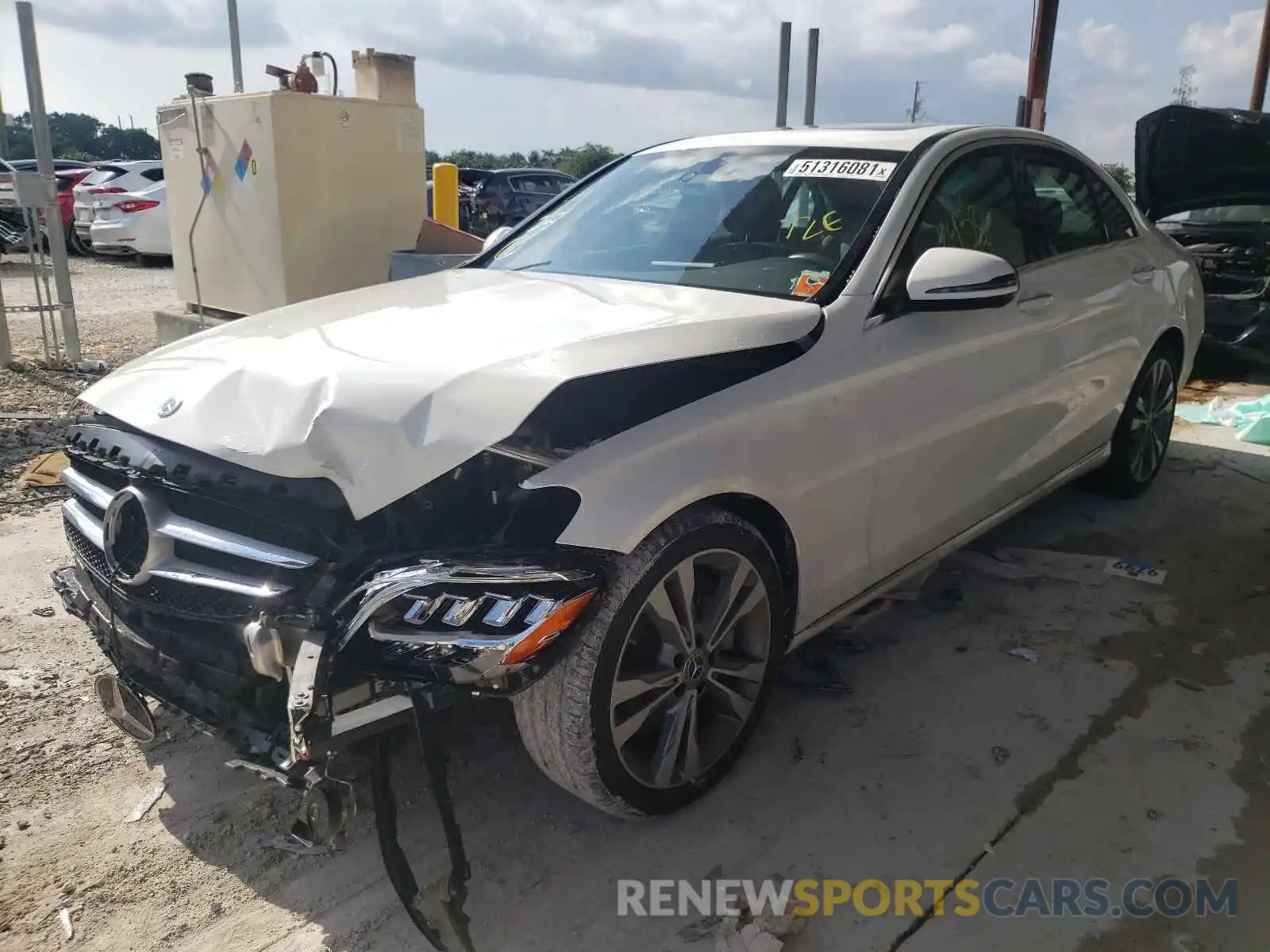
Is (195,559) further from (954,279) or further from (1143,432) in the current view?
(1143,432)

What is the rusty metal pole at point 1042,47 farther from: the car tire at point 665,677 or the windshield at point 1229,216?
the car tire at point 665,677

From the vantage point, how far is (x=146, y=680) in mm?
2348

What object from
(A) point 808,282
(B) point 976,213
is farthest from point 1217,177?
(A) point 808,282

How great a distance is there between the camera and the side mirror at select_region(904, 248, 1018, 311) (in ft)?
9.13

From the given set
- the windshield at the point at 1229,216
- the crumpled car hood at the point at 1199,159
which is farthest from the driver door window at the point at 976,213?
the windshield at the point at 1229,216

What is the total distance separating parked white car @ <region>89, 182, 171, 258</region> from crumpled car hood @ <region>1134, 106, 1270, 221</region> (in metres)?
13.6

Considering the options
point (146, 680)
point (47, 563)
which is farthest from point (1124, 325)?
point (47, 563)

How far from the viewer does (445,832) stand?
2145mm

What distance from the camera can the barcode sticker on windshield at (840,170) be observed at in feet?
10.2

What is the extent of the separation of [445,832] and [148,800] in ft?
3.30

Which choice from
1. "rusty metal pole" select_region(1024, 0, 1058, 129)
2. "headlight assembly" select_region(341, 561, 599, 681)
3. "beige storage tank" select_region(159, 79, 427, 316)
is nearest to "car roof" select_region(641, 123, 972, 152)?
"headlight assembly" select_region(341, 561, 599, 681)

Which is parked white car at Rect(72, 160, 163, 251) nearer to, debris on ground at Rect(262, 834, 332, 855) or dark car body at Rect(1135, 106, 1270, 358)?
dark car body at Rect(1135, 106, 1270, 358)

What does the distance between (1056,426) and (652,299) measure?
1.95m

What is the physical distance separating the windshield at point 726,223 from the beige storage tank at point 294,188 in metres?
4.27
